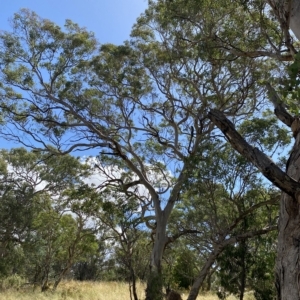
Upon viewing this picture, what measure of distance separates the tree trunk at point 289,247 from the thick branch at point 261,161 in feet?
0.29

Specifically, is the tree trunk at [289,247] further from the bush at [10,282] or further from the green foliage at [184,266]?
the bush at [10,282]

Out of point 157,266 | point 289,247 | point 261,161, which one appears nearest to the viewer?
point 289,247

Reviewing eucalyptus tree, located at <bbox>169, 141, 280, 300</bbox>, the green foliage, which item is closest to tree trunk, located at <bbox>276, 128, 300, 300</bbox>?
eucalyptus tree, located at <bbox>169, 141, 280, 300</bbox>

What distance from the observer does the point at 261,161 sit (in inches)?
117

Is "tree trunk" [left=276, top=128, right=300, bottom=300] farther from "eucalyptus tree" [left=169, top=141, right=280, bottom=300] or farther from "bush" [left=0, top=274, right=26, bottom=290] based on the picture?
"bush" [left=0, top=274, right=26, bottom=290]

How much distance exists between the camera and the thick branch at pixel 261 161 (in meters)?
2.73

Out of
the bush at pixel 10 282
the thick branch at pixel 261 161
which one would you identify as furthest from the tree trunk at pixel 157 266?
the bush at pixel 10 282

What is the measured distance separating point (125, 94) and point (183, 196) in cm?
364

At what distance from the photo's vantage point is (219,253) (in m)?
9.77

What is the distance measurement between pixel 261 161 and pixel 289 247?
66cm

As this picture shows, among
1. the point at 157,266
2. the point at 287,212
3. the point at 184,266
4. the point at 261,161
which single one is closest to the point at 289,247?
the point at 287,212

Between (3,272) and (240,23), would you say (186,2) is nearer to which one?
(240,23)

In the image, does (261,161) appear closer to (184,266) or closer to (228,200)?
(228,200)

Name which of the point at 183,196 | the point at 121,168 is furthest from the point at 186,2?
the point at 121,168
